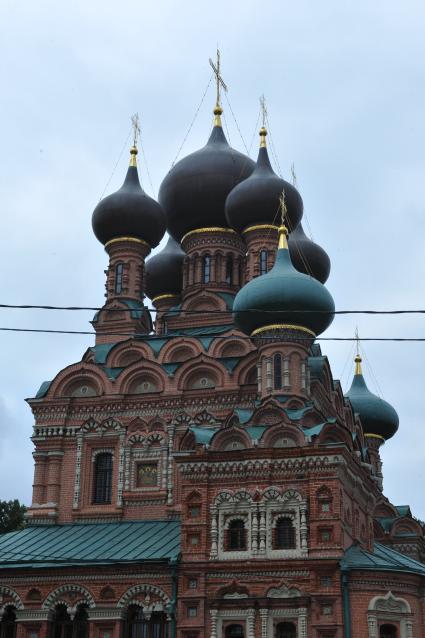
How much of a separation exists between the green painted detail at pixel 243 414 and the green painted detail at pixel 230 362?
2.26 m

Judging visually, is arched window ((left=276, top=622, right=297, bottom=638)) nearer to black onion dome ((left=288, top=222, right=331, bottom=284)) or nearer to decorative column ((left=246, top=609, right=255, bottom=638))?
decorative column ((left=246, top=609, right=255, bottom=638))

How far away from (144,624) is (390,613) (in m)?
4.74

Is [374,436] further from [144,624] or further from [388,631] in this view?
[144,624]

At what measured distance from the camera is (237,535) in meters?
19.0

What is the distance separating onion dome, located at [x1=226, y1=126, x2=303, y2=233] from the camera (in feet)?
82.9

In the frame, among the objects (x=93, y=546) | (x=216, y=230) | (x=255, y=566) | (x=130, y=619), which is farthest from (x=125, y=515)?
(x=216, y=230)

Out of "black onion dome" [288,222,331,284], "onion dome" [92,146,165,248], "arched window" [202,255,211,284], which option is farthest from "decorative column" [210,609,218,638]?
"black onion dome" [288,222,331,284]

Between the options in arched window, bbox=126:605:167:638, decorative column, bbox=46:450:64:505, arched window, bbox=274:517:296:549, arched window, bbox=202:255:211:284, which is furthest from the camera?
arched window, bbox=202:255:211:284

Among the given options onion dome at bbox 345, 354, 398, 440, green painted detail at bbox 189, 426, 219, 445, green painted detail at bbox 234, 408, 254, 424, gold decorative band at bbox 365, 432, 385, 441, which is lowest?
green painted detail at bbox 189, 426, 219, 445

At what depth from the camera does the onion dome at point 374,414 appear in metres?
30.2

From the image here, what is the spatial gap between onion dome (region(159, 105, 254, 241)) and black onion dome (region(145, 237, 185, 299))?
169 cm

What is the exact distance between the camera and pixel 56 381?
24.2 meters

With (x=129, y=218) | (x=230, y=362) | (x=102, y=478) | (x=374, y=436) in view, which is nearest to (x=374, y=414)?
(x=374, y=436)

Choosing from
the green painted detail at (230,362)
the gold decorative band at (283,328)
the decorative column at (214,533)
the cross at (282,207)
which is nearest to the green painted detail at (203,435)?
the decorative column at (214,533)
